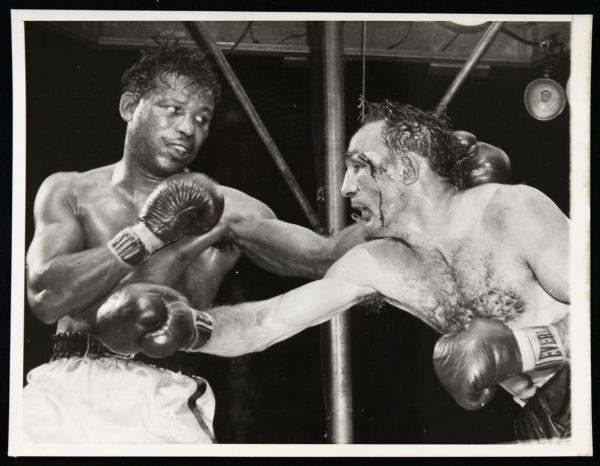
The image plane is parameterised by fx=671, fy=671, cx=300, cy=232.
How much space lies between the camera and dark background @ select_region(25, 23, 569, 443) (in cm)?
200

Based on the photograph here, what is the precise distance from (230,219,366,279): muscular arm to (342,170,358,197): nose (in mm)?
100

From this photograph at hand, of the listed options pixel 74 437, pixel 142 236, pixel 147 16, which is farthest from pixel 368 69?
pixel 74 437

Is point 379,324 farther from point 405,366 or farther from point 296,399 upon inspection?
point 296,399

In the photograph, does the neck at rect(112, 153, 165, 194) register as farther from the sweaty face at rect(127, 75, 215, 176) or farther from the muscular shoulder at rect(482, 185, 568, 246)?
the muscular shoulder at rect(482, 185, 568, 246)

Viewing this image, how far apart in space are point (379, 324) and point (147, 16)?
1.18 metres

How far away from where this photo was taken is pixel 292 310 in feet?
6.66

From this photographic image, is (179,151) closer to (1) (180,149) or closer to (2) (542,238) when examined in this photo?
(1) (180,149)

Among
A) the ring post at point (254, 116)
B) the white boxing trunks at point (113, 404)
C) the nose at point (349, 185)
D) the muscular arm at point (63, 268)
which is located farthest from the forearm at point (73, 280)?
the nose at point (349, 185)

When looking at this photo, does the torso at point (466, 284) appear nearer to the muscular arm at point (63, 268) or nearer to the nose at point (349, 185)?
the nose at point (349, 185)

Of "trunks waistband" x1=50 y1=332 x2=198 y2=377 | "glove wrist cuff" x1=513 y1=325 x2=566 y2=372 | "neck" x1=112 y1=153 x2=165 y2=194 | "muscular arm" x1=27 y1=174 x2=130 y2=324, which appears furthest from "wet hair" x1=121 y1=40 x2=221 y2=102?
"glove wrist cuff" x1=513 y1=325 x2=566 y2=372

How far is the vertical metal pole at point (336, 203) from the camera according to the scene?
78.8 inches

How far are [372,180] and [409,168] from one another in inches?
4.8

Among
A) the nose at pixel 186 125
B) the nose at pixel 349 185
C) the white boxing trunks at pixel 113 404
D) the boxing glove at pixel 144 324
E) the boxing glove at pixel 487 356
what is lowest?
the white boxing trunks at pixel 113 404

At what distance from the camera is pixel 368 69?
6.82ft
